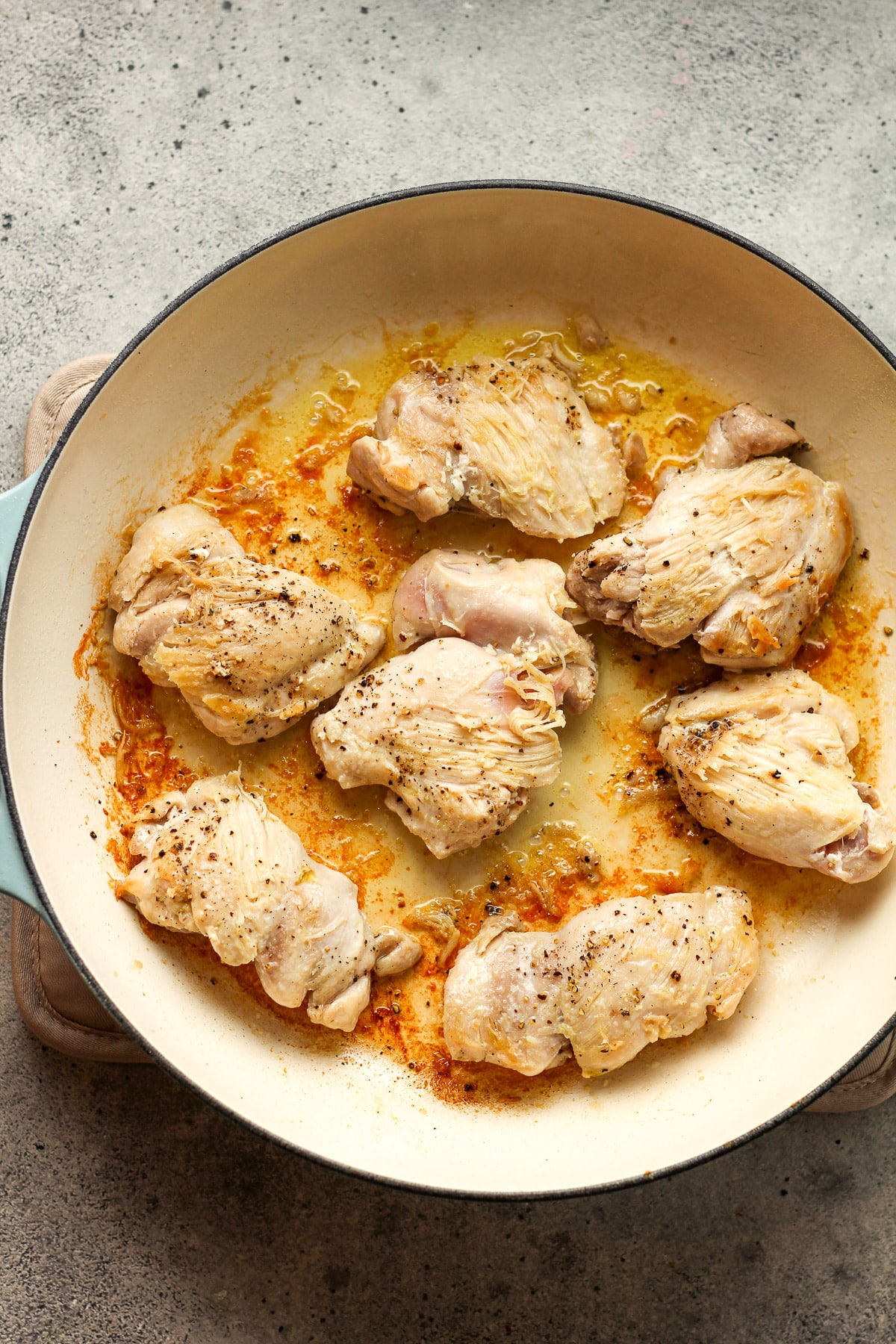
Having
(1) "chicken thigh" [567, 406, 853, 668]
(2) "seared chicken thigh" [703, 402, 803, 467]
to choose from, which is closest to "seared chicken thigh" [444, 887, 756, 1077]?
(1) "chicken thigh" [567, 406, 853, 668]

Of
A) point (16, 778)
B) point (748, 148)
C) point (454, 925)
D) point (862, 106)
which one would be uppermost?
point (862, 106)

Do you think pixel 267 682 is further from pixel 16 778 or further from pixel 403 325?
pixel 403 325

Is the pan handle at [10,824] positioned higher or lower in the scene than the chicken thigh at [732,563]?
lower

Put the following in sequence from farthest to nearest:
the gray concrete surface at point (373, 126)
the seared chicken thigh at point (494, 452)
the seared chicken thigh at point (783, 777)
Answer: the gray concrete surface at point (373, 126), the seared chicken thigh at point (494, 452), the seared chicken thigh at point (783, 777)

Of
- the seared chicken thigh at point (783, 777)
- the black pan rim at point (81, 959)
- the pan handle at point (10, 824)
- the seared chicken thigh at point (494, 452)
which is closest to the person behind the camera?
the black pan rim at point (81, 959)

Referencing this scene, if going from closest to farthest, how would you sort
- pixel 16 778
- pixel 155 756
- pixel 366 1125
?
pixel 16 778, pixel 366 1125, pixel 155 756

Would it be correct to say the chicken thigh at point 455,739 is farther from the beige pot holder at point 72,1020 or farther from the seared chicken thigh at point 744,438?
the beige pot holder at point 72,1020

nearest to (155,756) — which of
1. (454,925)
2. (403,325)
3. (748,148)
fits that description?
(454,925)

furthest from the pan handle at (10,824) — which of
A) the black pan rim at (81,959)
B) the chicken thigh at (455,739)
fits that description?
the chicken thigh at (455,739)
